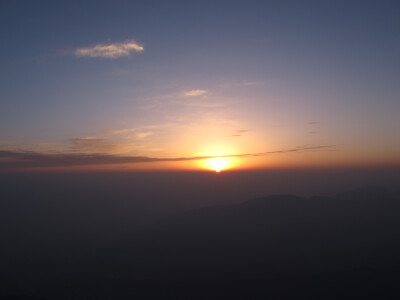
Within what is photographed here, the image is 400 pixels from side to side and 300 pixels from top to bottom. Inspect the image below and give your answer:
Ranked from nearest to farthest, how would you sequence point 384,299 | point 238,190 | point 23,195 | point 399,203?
point 384,299 → point 399,203 → point 23,195 → point 238,190

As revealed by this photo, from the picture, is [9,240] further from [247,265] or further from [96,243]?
[247,265]

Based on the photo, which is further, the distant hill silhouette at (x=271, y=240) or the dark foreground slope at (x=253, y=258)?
the distant hill silhouette at (x=271, y=240)

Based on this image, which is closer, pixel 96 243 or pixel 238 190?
pixel 96 243


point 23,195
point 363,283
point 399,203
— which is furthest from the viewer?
point 23,195

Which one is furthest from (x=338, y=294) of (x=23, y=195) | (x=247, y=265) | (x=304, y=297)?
(x=23, y=195)

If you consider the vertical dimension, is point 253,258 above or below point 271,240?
below

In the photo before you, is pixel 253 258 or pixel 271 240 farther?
pixel 271 240

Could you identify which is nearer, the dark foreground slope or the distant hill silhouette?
the dark foreground slope

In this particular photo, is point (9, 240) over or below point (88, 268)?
over
